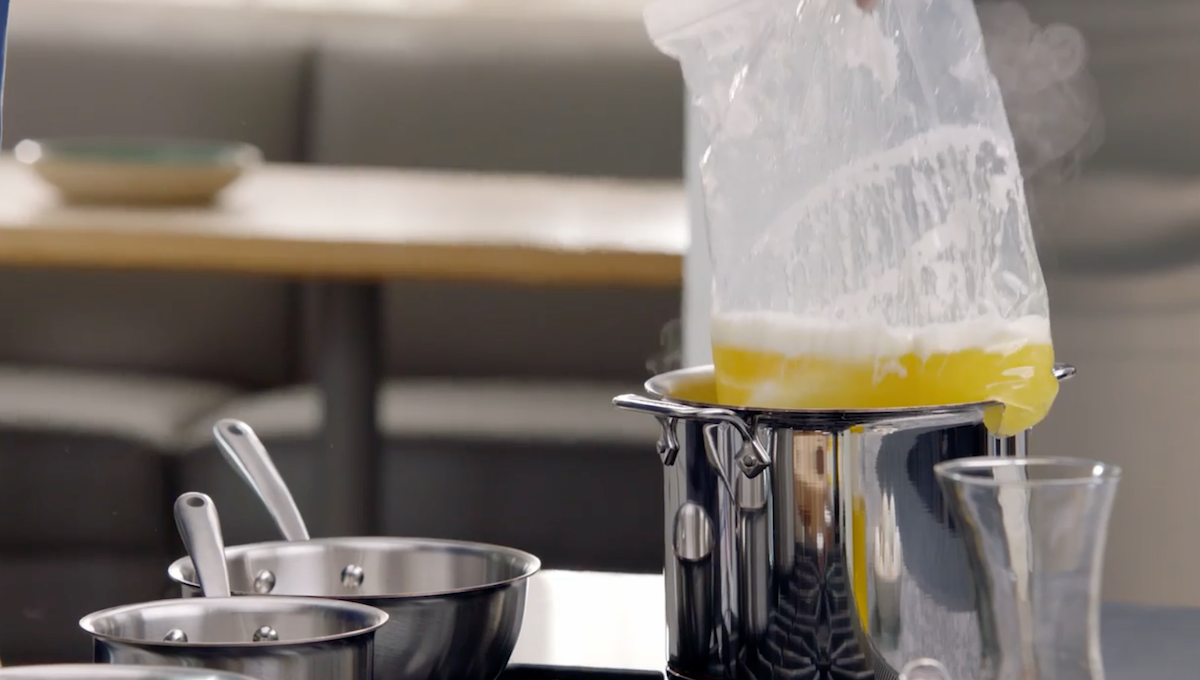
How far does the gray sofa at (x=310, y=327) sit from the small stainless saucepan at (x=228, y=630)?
1462 mm

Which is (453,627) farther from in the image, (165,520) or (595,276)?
(165,520)

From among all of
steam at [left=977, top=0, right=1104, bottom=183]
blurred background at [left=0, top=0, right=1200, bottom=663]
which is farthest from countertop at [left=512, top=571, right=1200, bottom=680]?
blurred background at [left=0, top=0, right=1200, bottom=663]

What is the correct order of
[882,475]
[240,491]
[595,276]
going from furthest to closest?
[240,491], [595,276], [882,475]

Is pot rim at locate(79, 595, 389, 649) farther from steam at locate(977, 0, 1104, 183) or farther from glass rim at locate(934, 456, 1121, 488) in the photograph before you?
steam at locate(977, 0, 1104, 183)

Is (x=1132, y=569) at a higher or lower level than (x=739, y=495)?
lower

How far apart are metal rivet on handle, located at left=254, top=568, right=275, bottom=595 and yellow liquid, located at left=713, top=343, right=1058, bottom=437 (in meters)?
0.25

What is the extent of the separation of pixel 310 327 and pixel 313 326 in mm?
10

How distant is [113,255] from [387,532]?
75 cm

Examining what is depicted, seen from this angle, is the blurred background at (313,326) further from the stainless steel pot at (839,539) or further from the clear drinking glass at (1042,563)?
the clear drinking glass at (1042,563)

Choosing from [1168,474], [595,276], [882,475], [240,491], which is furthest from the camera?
[240,491]

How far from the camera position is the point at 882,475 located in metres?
0.58

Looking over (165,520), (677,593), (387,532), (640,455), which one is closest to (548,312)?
(640,455)

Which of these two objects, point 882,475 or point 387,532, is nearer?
point 882,475

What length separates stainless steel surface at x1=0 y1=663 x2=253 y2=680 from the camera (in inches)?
19.1
